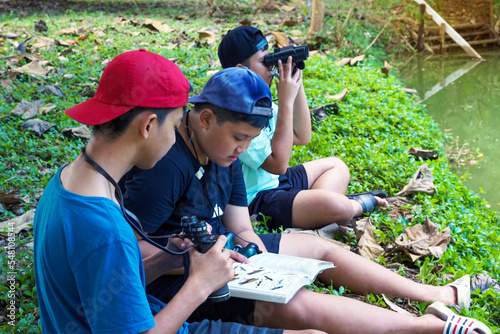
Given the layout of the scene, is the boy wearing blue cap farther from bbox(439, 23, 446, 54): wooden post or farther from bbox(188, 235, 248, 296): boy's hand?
bbox(439, 23, 446, 54): wooden post

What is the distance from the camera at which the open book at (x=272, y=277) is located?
172 cm

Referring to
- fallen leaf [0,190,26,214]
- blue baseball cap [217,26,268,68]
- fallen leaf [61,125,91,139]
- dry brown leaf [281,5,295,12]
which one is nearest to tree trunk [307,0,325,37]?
dry brown leaf [281,5,295,12]

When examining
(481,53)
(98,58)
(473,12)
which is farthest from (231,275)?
(473,12)

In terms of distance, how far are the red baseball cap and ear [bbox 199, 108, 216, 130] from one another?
633 mm

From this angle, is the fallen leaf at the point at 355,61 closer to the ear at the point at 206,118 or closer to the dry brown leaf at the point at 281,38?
the dry brown leaf at the point at 281,38

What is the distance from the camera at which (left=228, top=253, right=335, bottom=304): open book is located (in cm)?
172

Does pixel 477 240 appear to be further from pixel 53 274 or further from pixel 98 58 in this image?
pixel 98 58

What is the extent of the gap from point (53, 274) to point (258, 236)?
1.20 m

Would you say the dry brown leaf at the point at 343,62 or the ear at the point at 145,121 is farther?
the dry brown leaf at the point at 343,62

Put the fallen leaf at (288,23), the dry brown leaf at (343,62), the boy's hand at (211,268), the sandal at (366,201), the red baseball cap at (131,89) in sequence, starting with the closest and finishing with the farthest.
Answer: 1. the red baseball cap at (131,89)
2. the boy's hand at (211,268)
3. the sandal at (366,201)
4. the dry brown leaf at (343,62)
5. the fallen leaf at (288,23)

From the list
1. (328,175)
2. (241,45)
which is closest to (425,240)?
(328,175)

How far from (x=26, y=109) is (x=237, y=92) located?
2842 mm

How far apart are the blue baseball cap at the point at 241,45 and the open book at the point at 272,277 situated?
4.08 feet

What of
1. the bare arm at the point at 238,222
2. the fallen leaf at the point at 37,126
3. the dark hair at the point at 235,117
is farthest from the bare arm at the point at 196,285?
the fallen leaf at the point at 37,126
